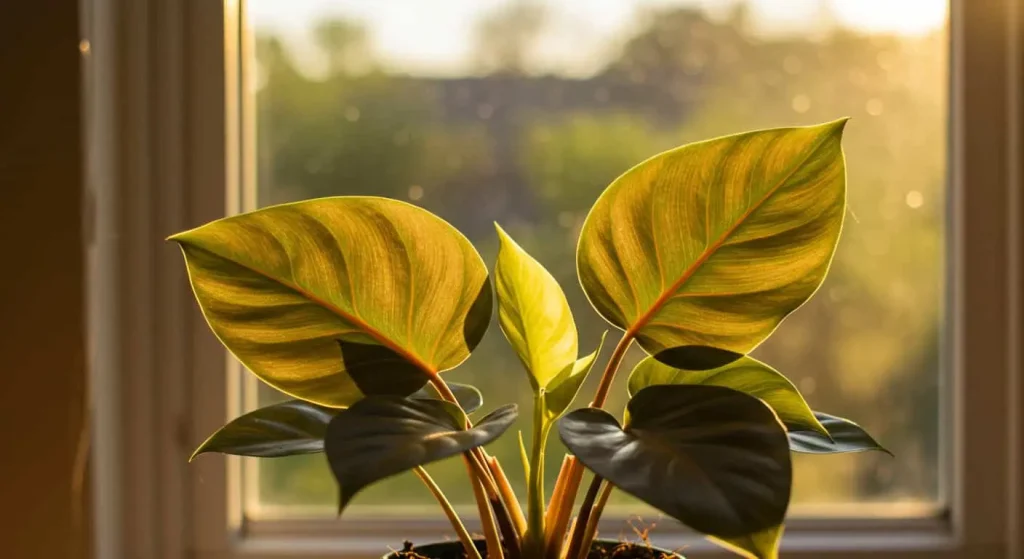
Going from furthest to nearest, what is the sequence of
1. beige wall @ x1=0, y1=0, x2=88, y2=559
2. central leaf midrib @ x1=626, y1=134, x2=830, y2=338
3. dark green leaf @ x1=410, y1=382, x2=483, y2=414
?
beige wall @ x1=0, y1=0, x2=88, y2=559 < dark green leaf @ x1=410, y1=382, x2=483, y2=414 < central leaf midrib @ x1=626, y1=134, x2=830, y2=338

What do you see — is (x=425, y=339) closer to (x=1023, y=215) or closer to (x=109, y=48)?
→ (x=109, y=48)

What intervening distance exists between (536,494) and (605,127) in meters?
0.51

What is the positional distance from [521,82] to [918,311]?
20.0 inches

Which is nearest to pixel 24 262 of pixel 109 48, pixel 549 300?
pixel 109 48

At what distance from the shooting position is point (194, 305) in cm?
93

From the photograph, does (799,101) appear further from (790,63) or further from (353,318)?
(353,318)

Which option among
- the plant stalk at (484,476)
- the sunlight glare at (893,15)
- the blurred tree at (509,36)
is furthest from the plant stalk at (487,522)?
the sunlight glare at (893,15)

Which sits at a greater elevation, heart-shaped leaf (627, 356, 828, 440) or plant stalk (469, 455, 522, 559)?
heart-shaped leaf (627, 356, 828, 440)

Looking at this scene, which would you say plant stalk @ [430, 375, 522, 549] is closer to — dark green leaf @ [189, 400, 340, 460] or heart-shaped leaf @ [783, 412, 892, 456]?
dark green leaf @ [189, 400, 340, 460]

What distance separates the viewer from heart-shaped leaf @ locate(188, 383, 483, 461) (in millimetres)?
563

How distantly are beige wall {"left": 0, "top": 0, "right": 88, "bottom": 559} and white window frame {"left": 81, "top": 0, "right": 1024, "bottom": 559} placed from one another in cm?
10

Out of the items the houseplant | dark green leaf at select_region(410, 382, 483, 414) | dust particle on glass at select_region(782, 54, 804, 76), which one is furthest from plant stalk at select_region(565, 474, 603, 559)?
dust particle on glass at select_region(782, 54, 804, 76)

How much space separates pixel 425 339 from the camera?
0.59 metres

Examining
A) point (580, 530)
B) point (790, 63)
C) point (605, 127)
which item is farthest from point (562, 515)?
point (790, 63)
